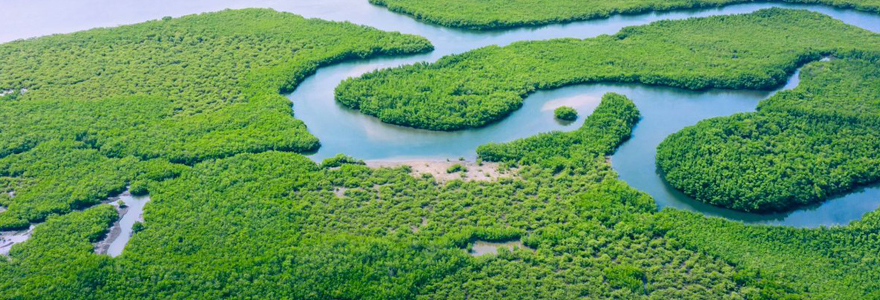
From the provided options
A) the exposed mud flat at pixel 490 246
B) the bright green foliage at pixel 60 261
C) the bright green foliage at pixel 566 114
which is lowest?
the bright green foliage at pixel 60 261

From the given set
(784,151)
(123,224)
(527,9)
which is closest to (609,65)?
(527,9)

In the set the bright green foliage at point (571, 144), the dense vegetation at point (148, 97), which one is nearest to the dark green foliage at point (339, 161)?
the dense vegetation at point (148, 97)

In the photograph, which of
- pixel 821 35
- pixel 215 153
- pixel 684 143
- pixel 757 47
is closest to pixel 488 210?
pixel 684 143

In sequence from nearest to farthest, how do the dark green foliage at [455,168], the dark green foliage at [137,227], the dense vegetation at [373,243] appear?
the dense vegetation at [373,243]
the dark green foliage at [137,227]
the dark green foliage at [455,168]

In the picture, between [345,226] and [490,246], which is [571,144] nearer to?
[490,246]

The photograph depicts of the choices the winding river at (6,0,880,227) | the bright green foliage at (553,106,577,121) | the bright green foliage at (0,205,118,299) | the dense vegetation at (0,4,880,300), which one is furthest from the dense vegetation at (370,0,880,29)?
the bright green foliage at (0,205,118,299)

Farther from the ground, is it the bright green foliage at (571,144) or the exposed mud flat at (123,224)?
the bright green foliage at (571,144)

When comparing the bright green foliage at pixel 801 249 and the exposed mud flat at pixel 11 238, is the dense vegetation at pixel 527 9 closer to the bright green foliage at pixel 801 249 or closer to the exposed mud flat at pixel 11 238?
the bright green foliage at pixel 801 249
